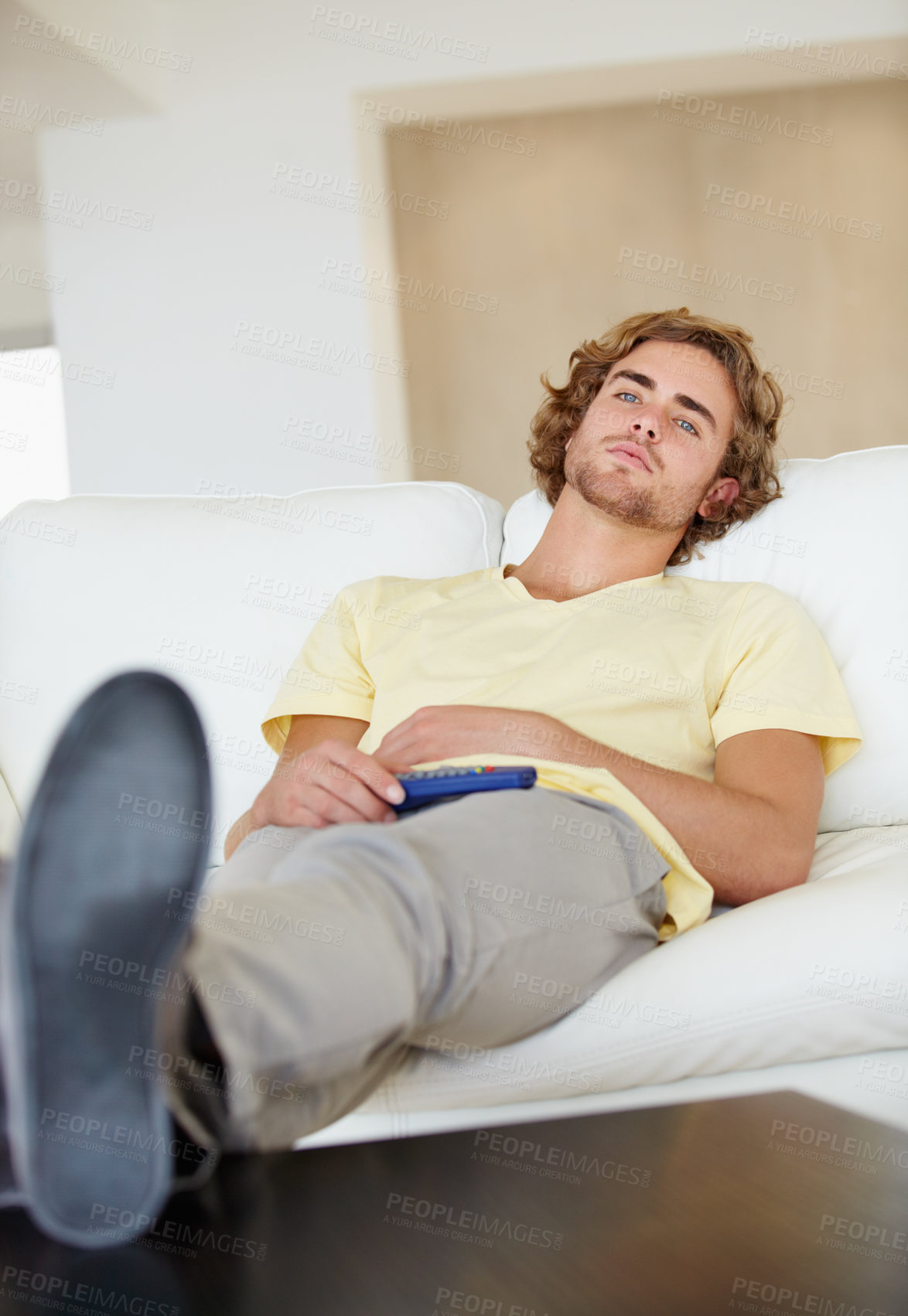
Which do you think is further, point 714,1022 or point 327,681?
point 327,681

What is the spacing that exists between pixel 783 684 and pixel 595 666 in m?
0.22

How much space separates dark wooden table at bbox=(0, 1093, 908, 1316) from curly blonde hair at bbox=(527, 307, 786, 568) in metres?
1.05

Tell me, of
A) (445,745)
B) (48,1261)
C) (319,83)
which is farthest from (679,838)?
(319,83)

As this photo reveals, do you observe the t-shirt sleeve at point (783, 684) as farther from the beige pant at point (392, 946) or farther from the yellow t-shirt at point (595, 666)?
the beige pant at point (392, 946)

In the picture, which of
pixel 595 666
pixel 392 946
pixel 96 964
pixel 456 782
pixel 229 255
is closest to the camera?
pixel 96 964

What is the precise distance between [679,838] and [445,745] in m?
0.26

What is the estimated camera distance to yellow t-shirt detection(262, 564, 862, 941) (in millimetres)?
1228

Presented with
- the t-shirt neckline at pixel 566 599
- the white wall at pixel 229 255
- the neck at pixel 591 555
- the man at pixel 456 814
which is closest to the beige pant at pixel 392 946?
the man at pixel 456 814

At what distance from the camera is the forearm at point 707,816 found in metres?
1.08

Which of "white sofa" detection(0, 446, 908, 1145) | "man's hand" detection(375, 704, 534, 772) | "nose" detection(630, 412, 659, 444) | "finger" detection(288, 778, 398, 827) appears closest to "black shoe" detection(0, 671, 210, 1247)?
"white sofa" detection(0, 446, 908, 1145)

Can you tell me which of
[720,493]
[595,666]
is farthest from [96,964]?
[720,493]

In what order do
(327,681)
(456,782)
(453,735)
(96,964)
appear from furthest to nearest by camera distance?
1. (327,681)
2. (453,735)
3. (456,782)
4. (96,964)

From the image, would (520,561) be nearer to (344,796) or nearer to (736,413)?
(736,413)

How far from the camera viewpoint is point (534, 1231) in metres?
0.54
